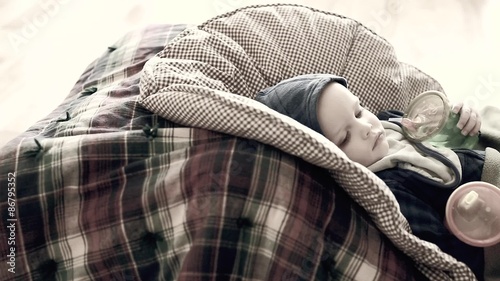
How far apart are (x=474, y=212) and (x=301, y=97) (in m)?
0.37

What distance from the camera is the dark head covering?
38.4 inches

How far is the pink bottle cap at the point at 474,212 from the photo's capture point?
88cm

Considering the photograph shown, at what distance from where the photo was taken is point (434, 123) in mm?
1069

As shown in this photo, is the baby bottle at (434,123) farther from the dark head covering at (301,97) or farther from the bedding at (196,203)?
the bedding at (196,203)

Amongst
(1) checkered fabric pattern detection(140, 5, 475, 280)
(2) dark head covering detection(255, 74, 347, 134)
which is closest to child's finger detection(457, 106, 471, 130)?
(1) checkered fabric pattern detection(140, 5, 475, 280)

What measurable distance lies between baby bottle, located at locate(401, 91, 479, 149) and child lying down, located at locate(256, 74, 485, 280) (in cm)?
6

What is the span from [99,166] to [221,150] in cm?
22

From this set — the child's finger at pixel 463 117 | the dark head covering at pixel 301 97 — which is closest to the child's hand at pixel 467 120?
the child's finger at pixel 463 117

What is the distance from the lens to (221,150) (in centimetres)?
84

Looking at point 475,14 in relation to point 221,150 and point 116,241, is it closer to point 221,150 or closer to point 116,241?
point 221,150

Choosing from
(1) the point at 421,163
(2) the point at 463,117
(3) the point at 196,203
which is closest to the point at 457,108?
(2) the point at 463,117

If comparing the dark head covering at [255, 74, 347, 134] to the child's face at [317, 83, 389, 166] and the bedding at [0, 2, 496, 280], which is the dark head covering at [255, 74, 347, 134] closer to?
the child's face at [317, 83, 389, 166]

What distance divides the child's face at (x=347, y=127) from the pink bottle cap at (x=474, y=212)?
0.18m

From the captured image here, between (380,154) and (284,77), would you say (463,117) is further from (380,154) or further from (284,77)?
(284,77)
